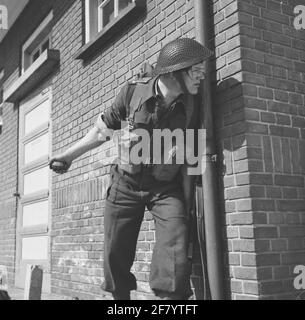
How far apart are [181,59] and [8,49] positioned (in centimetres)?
633

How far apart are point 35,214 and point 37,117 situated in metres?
1.40

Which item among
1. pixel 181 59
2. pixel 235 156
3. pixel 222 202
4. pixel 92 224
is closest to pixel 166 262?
pixel 222 202

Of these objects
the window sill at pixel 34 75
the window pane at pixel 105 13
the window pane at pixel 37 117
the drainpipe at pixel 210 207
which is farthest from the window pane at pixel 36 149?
the drainpipe at pixel 210 207

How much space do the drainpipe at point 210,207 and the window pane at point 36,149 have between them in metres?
3.54

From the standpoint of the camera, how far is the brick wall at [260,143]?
115 inches

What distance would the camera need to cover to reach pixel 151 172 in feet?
9.87

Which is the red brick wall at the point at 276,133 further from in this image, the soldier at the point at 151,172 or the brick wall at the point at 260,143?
the soldier at the point at 151,172
